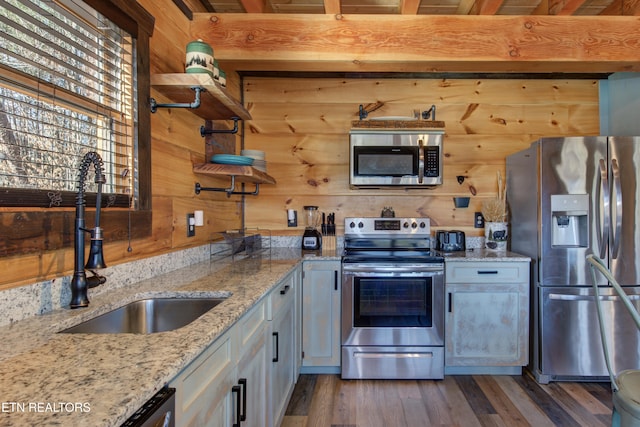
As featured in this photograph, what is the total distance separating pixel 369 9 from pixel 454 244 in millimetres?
1918

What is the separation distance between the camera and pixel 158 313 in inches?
54.1

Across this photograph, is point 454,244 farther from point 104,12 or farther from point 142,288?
Answer: point 104,12

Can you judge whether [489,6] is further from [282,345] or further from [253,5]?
[282,345]

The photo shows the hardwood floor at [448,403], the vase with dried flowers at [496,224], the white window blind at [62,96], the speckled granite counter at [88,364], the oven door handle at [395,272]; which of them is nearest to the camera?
the speckled granite counter at [88,364]

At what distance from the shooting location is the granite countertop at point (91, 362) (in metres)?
0.59

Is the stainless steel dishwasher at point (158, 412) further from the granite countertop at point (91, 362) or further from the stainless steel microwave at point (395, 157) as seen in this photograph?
the stainless steel microwave at point (395, 157)

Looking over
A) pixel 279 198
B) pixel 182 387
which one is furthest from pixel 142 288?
pixel 279 198

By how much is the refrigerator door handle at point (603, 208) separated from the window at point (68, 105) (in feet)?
9.16

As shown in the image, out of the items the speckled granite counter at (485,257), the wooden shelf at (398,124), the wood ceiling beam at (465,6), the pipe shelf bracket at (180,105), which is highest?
the wood ceiling beam at (465,6)

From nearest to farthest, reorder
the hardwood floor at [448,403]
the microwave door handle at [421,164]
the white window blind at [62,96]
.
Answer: the white window blind at [62,96] → the hardwood floor at [448,403] → the microwave door handle at [421,164]

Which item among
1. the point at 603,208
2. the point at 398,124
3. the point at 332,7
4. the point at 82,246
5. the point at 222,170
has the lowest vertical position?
the point at 82,246

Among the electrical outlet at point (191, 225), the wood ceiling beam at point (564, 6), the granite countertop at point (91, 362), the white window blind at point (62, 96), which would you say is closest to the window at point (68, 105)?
the white window blind at point (62, 96)

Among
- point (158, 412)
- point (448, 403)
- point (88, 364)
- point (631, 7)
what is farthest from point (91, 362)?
point (631, 7)

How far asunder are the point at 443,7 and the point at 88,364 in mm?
2827
